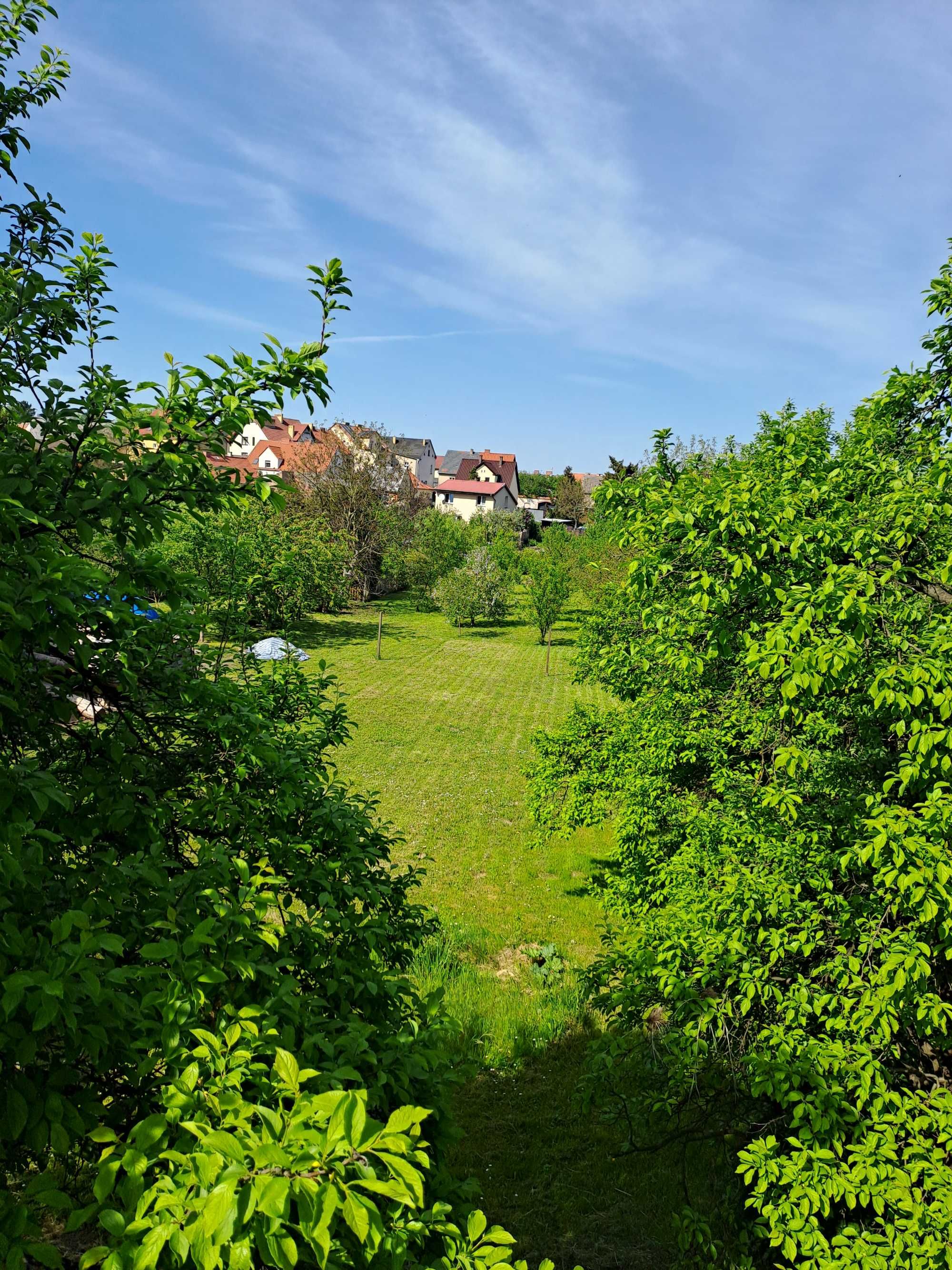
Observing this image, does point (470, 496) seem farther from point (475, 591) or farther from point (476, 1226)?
point (476, 1226)

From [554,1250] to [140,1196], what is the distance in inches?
A: 268

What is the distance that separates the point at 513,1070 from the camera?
979cm

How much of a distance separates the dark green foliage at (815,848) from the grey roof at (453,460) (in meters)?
93.5

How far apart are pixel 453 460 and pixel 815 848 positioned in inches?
3863

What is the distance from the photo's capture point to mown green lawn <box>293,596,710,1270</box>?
775 centimetres

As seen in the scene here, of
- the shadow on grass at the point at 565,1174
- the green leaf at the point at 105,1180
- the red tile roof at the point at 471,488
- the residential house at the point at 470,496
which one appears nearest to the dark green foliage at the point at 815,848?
the shadow on grass at the point at 565,1174

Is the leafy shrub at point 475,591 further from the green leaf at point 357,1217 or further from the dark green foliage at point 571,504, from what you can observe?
the green leaf at point 357,1217

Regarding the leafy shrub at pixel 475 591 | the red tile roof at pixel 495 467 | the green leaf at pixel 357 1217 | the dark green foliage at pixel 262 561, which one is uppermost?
the red tile roof at pixel 495 467

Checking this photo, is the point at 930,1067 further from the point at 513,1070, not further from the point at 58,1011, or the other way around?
the point at 58,1011

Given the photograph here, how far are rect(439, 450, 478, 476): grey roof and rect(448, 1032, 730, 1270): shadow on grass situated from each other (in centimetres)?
9230

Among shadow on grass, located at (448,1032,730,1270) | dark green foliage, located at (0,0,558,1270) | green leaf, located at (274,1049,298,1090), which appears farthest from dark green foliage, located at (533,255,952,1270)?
green leaf, located at (274,1049,298,1090)

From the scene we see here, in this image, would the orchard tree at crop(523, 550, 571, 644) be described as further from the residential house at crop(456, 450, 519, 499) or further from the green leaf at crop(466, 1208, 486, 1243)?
the residential house at crop(456, 450, 519, 499)

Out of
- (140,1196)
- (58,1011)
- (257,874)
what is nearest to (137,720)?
(257,874)

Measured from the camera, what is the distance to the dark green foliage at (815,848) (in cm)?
435
